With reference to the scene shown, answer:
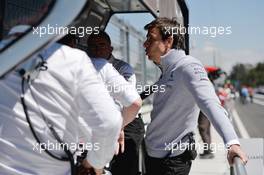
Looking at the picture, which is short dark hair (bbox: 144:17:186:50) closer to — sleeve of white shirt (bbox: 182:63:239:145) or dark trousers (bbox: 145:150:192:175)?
sleeve of white shirt (bbox: 182:63:239:145)

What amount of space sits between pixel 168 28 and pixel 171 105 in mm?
469

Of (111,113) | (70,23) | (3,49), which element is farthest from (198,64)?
(3,49)

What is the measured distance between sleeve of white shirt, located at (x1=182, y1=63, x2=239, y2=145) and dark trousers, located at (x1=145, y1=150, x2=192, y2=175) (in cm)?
46

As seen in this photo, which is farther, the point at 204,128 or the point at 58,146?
the point at 204,128

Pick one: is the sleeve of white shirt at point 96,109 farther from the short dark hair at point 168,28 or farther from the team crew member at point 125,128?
the team crew member at point 125,128

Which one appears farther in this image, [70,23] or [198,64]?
[198,64]

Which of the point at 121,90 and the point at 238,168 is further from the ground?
the point at 121,90

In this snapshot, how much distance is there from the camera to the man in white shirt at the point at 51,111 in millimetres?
1687

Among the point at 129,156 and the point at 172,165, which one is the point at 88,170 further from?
the point at 129,156

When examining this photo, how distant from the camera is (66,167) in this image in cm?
181

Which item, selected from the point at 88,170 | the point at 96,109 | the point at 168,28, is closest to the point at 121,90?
the point at 168,28

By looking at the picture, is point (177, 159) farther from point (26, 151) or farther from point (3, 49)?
point (3, 49)

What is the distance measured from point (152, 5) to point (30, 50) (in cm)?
125

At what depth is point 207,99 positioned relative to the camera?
230 centimetres
